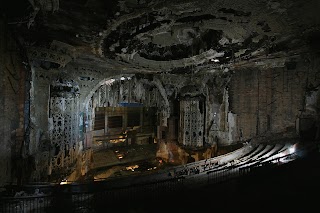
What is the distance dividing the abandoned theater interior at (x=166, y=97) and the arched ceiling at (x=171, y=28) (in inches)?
2.3

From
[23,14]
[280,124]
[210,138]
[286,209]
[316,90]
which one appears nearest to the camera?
[286,209]

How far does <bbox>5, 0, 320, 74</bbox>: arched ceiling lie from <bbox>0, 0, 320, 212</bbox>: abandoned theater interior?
0.06 meters

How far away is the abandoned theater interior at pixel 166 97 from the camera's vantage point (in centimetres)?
582

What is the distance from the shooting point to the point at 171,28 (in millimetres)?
7758

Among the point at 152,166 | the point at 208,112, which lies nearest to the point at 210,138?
the point at 208,112

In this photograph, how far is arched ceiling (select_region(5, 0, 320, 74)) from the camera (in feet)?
18.3

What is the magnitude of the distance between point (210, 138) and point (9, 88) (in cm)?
1420

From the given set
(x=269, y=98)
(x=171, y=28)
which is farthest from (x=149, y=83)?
(x=269, y=98)

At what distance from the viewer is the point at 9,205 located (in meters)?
5.36

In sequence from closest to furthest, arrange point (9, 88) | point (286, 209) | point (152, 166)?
point (286, 209)
point (9, 88)
point (152, 166)

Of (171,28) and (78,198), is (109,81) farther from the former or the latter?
(78,198)

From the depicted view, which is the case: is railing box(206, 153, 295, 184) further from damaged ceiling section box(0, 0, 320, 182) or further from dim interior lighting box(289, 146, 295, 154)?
damaged ceiling section box(0, 0, 320, 182)

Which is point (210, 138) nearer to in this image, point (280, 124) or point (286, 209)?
point (280, 124)

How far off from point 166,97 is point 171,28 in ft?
31.5
